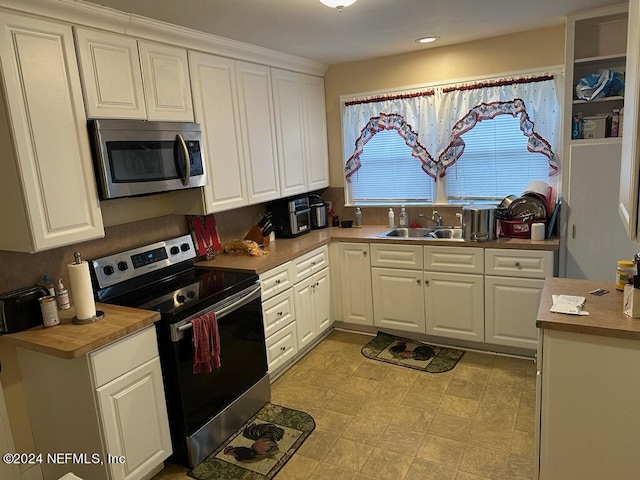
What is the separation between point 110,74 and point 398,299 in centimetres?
260

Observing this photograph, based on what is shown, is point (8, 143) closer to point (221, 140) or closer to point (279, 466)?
point (221, 140)

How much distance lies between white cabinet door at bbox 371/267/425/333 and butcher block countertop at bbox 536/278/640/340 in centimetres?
155

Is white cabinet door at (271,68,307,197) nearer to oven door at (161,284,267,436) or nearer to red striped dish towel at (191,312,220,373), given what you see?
oven door at (161,284,267,436)

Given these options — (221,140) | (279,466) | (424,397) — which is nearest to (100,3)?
(221,140)

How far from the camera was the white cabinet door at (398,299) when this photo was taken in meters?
3.65

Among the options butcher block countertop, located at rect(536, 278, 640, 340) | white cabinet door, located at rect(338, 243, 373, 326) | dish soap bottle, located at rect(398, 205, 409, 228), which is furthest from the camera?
dish soap bottle, located at rect(398, 205, 409, 228)

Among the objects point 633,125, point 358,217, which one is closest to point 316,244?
point 358,217

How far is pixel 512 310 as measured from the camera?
331 cm

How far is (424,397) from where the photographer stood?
116 inches

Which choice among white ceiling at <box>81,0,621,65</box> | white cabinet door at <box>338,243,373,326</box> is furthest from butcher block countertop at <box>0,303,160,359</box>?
white cabinet door at <box>338,243,373,326</box>

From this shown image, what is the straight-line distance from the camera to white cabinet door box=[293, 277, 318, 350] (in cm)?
343

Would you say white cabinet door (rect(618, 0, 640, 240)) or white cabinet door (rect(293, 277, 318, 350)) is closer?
white cabinet door (rect(618, 0, 640, 240))

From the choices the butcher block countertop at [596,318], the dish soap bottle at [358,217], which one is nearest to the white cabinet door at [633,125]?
the butcher block countertop at [596,318]

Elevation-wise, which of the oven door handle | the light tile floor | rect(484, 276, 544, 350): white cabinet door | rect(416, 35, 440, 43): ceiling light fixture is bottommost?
the light tile floor
